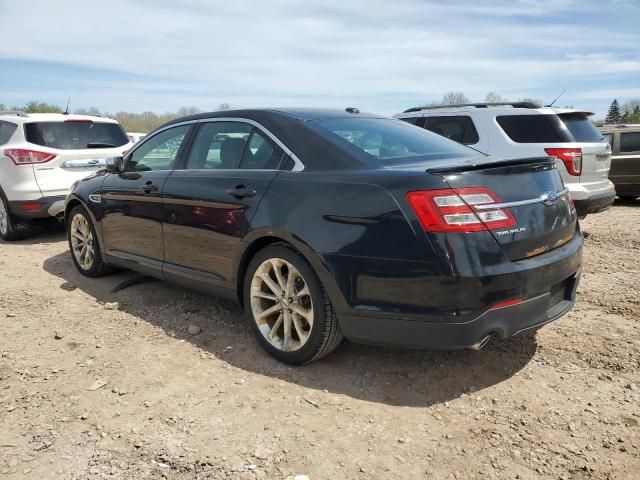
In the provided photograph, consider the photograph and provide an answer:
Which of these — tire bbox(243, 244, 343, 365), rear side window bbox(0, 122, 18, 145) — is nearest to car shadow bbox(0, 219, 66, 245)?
rear side window bbox(0, 122, 18, 145)

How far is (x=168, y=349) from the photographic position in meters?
3.71

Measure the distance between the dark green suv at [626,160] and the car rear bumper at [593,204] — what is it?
14.8ft

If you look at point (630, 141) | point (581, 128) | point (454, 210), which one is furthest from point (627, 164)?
point (454, 210)

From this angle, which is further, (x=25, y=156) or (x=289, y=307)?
(x=25, y=156)

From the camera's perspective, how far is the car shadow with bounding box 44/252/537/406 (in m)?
3.08

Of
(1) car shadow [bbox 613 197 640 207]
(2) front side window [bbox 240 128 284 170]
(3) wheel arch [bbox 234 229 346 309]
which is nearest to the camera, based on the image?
(3) wheel arch [bbox 234 229 346 309]

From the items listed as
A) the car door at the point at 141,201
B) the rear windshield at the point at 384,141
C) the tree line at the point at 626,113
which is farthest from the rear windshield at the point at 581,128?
the tree line at the point at 626,113

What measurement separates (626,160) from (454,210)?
9.74 m

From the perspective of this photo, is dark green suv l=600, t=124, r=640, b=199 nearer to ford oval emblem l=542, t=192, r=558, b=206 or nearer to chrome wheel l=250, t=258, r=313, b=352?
ford oval emblem l=542, t=192, r=558, b=206

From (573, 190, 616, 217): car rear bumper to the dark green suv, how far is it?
451 cm

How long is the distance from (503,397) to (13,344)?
326 cm

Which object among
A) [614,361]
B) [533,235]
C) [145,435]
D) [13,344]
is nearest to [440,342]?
[533,235]

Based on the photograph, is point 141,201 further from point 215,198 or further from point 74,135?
point 74,135

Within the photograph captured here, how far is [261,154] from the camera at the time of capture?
360 centimetres
